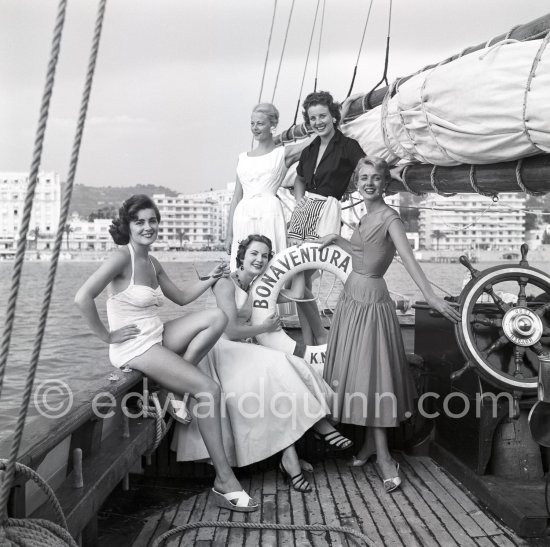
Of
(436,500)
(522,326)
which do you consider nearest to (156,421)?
(436,500)

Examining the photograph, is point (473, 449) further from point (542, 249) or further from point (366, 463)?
point (542, 249)

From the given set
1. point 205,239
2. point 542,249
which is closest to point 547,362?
point 542,249

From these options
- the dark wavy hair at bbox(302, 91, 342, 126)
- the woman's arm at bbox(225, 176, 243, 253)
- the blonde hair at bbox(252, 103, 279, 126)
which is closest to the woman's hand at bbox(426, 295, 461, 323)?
the dark wavy hair at bbox(302, 91, 342, 126)

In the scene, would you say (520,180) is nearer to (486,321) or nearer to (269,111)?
(486,321)

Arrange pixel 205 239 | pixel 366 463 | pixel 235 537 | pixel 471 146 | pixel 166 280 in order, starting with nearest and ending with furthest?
pixel 235 537
pixel 471 146
pixel 166 280
pixel 366 463
pixel 205 239

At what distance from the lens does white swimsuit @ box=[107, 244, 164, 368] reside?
273 centimetres

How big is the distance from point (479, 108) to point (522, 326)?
2.68 feet

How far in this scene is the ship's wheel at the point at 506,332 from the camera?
2.65 m

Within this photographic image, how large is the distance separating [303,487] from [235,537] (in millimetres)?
484

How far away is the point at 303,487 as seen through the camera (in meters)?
2.88

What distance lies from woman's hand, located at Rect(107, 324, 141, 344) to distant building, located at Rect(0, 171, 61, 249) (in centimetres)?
2995

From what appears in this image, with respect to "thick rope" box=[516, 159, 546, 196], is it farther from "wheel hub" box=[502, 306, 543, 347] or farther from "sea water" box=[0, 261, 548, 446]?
"sea water" box=[0, 261, 548, 446]

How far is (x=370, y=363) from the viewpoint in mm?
3012

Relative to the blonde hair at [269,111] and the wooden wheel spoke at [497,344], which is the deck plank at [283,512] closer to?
the wooden wheel spoke at [497,344]
